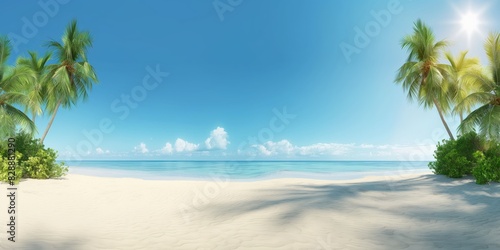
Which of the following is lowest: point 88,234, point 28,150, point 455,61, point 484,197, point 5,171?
point 484,197

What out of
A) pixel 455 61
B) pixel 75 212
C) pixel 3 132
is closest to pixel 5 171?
pixel 3 132

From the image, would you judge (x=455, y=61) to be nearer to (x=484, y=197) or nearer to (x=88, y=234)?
(x=484, y=197)

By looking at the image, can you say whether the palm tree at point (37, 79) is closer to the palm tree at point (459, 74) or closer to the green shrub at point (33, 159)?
the green shrub at point (33, 159)

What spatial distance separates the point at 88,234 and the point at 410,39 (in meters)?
20.4

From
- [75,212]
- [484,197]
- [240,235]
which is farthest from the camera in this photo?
[484,197]

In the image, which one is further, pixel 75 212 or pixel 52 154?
pixel 52 154

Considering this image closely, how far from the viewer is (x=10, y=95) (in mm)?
13398

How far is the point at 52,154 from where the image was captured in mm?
15781

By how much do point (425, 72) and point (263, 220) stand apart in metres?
16.4

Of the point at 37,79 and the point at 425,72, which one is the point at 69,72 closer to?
the point at 37,79

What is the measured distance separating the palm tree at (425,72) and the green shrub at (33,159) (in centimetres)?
2056

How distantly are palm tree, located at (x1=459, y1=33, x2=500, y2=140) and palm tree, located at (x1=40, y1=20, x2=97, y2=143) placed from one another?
2184 centimetres

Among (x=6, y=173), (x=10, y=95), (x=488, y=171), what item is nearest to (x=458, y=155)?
(x=488, y=171)

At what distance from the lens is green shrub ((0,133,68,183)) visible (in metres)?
14.3
